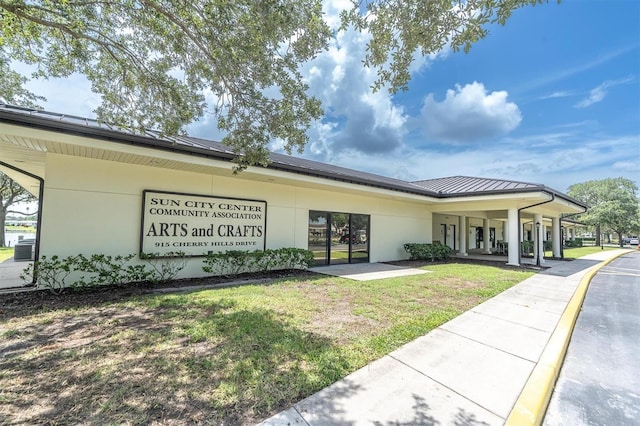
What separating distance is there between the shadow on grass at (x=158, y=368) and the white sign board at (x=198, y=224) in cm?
322

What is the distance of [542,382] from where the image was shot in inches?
120

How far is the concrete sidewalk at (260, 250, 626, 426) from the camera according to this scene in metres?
2.42

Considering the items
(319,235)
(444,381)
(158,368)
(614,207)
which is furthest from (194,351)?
(614,207)

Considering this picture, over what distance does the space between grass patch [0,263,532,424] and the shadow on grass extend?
0.04ft

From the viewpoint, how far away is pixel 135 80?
22.1ft

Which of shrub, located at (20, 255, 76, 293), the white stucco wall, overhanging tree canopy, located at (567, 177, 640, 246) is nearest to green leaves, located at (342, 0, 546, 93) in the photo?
the white stucco wall

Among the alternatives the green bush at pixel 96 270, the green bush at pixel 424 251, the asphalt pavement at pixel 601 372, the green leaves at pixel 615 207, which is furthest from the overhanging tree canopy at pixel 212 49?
the green leaves at pixel 615 207

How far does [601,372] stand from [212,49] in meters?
8.32

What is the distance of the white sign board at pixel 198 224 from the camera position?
762 cm

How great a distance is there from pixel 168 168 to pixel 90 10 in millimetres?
3743

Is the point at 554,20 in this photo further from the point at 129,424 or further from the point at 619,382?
the point at 129,424

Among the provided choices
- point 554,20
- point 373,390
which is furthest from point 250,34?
point 554,20

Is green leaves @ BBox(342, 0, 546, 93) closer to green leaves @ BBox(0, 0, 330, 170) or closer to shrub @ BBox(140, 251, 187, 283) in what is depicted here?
green leaves @ BBox(0, 0, 330, 170)

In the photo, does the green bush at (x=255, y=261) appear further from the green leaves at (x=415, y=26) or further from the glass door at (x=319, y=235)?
the green leaves at (x=415, y=26)
